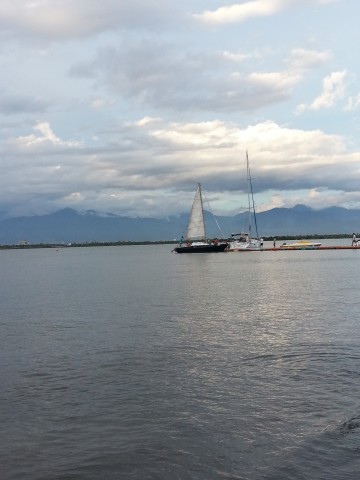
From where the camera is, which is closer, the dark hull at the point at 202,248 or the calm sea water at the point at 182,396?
the calm sea water at the point at 182,396

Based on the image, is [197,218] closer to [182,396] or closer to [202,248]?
[202,248]

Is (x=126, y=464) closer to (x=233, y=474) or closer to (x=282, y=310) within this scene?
(x=233, y=474)

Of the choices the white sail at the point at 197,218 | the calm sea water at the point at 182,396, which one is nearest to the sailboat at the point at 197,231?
the white sail at the point at 197,218

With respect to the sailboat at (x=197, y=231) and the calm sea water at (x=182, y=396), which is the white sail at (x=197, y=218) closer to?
the sailboat at (x=197, y=231)

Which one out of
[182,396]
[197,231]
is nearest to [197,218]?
[197,231]

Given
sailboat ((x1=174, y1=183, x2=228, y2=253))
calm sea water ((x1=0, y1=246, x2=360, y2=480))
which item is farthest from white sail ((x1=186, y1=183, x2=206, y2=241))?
calm sea water ((x1=0, y1=246, x2=360, y2=480))

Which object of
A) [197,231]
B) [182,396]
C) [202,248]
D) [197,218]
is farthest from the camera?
[202,248]

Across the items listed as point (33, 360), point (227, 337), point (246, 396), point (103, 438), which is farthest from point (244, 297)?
point (103, 438)

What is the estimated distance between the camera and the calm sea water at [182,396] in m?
13.7

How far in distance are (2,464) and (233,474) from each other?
20.7 feet

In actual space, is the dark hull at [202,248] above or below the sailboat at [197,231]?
below

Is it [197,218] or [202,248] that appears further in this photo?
[202,248]

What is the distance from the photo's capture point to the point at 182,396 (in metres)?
19.1

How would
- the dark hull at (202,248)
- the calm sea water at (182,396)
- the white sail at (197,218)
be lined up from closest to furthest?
the calm sea water at (182,396) → the white sail at (197,218) → the dark hull at (202,248)
